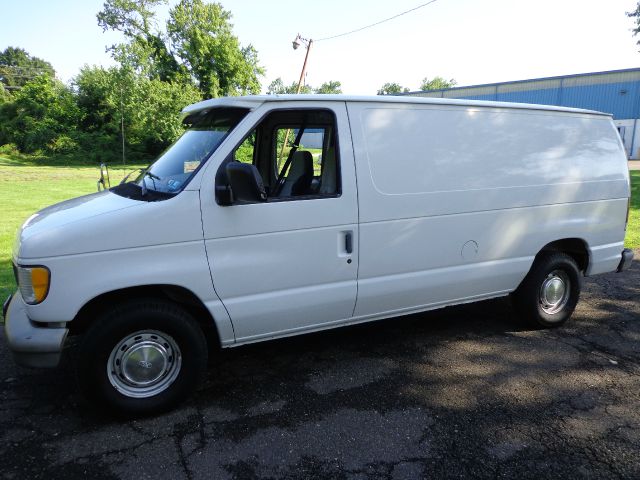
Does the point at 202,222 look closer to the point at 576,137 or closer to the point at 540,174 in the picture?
the point at 540,174

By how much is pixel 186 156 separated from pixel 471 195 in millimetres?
2339

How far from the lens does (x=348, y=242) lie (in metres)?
3.67

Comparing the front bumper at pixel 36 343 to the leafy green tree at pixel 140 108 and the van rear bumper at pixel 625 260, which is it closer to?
the van rear bumper at pixel 625 260

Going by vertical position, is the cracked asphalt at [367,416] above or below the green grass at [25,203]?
below

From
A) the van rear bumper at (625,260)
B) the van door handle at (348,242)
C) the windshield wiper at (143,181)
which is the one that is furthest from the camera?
the van rear bumper at (625,260)

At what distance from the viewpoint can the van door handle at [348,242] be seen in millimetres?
3662

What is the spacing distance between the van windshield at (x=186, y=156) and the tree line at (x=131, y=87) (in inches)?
1378

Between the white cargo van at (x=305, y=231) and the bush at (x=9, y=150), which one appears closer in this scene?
the white cargo van at (x=305, y=231)

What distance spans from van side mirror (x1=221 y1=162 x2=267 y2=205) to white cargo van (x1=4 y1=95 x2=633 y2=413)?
11 mm

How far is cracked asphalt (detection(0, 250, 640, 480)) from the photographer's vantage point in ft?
9.15

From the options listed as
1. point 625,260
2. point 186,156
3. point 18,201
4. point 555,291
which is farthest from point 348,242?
point 18,201

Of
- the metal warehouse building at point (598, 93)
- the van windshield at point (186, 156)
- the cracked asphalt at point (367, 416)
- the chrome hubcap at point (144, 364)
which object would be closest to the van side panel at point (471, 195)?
the cracked asphalt at point (367, 416)

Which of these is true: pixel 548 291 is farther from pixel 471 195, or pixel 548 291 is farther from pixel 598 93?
pixel 598 93

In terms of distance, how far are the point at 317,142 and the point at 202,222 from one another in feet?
4.51
